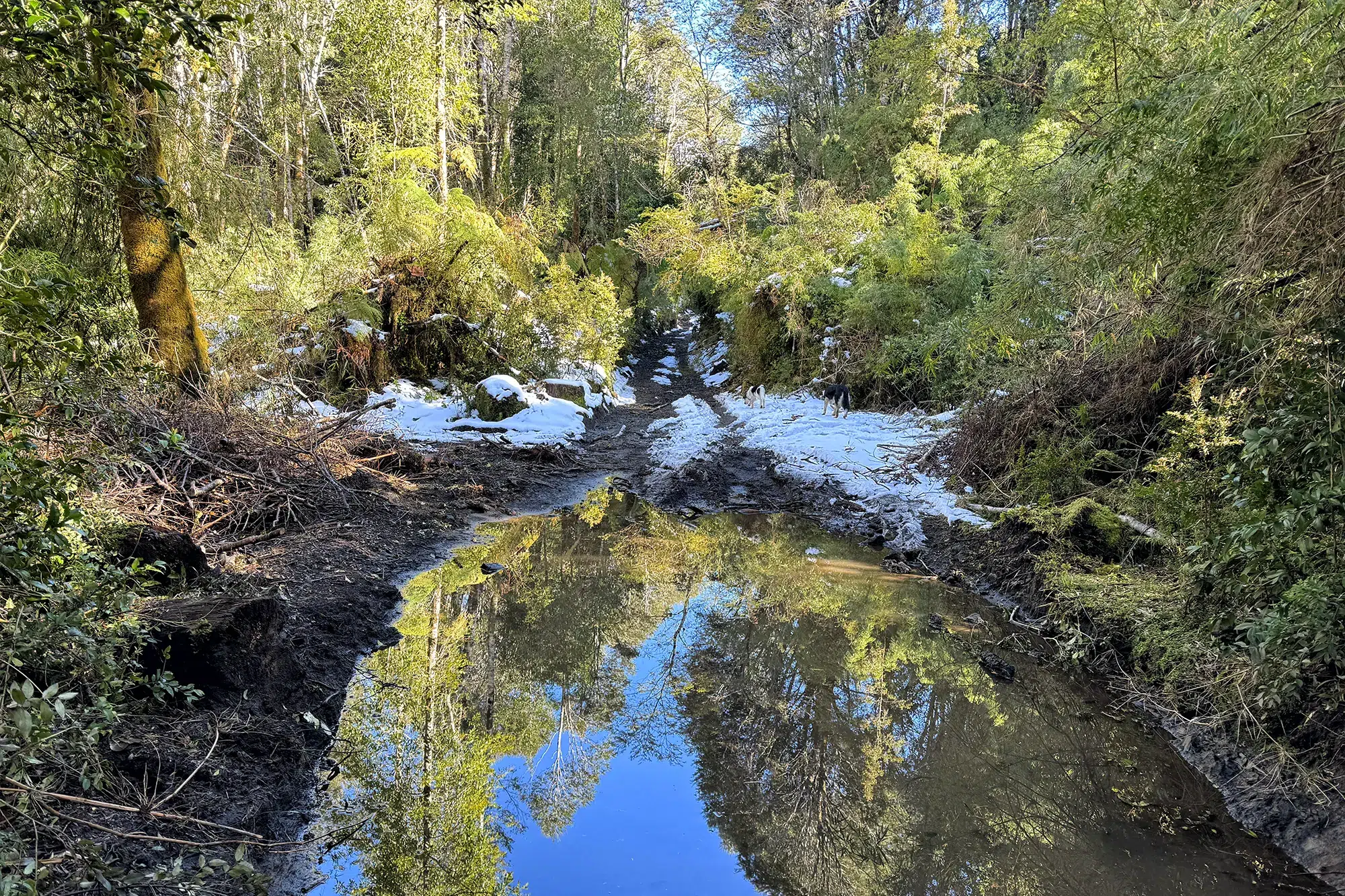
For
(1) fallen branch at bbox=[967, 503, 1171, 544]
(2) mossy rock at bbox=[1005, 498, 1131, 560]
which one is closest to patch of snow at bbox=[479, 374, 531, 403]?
(1) fallen branch at bbox=[967, 503, 1171, 544]

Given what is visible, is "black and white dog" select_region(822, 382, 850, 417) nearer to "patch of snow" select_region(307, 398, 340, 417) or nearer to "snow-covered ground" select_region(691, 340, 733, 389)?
"snow-covered ground" select_region(691, 340, 733, 389)

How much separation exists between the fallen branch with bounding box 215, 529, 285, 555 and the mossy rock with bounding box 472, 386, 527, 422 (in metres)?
6.37

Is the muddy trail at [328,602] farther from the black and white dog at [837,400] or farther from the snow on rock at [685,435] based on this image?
the black and white dog at [837,400]

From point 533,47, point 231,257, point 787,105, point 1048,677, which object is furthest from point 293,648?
point 787,105

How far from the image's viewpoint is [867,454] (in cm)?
1137

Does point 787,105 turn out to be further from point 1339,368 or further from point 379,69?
point 1339,368

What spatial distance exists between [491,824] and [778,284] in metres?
16.0

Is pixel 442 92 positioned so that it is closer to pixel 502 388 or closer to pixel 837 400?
pixel 502 388

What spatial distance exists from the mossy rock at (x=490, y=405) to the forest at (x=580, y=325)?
0.14ft

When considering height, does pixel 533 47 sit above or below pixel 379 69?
above

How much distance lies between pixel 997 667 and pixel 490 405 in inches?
374

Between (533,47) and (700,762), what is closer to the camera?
(700,762)

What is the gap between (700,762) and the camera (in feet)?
14.1

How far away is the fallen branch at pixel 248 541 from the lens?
5500 millimetres
